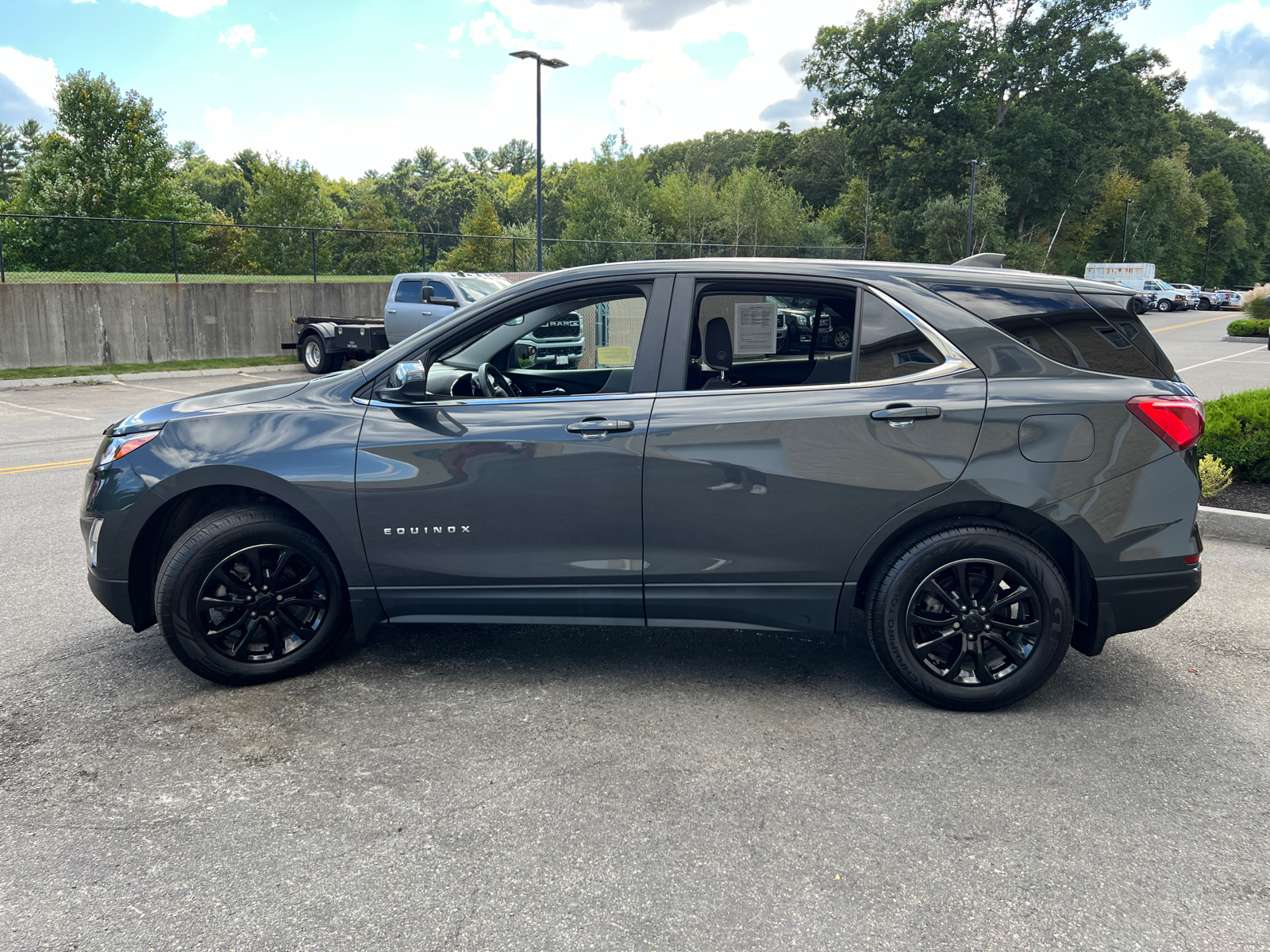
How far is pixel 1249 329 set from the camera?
1161 inches

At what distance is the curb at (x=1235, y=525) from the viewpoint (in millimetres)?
6270

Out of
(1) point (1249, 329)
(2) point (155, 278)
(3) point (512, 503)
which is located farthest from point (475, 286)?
(1) point (1249, 329)

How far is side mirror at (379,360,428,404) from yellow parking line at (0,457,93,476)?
21.7ft

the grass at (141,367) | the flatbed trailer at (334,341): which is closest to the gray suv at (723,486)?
the flatbed trailer at (334,341)

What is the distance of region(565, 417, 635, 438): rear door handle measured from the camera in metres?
3.64

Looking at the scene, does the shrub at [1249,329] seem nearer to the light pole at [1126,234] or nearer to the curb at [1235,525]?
the curb at [1235,525]

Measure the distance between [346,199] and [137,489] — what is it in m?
115

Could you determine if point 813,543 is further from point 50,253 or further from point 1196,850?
point 50,253

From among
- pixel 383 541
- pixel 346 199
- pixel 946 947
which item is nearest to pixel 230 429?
pixel 383 541

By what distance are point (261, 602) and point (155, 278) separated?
20961mm

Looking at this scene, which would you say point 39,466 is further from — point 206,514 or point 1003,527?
point 1003,527

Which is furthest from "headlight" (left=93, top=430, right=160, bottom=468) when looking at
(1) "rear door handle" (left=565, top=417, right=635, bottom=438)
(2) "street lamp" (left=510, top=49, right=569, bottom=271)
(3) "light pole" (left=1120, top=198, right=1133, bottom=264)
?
(3) "light pole" (left=1120, top=198, right=1133, bottom=264)

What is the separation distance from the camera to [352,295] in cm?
2473

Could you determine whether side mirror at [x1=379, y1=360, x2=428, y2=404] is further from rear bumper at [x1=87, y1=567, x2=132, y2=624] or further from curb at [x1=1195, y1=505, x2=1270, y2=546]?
curb at [x1=1195, y1=505, x2=1270, y2=546]
